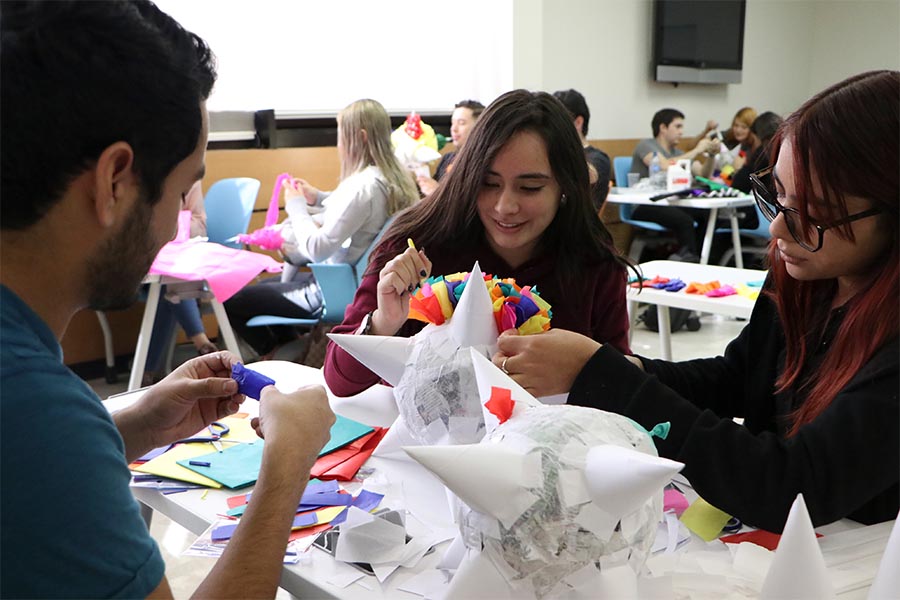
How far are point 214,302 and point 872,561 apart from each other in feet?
9.23

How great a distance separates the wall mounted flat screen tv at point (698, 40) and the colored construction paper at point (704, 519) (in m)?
6.49

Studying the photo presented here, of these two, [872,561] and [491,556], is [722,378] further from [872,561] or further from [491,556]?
[491,556]

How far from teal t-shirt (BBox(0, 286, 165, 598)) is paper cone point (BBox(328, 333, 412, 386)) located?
17.4 inches

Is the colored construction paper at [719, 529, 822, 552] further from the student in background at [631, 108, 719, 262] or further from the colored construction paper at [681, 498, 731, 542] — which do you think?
the student in background at [631, 108, 719, 262]

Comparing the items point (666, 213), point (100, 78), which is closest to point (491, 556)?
point (100, 78)

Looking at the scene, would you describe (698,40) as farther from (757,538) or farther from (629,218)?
(757,538)

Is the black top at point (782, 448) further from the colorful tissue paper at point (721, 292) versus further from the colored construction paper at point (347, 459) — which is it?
the colorful tissue paper at point (721, 292)

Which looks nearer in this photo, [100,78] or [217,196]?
[100,78]

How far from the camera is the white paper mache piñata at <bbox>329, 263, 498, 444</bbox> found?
39.9 inches

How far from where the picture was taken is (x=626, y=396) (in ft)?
3.31

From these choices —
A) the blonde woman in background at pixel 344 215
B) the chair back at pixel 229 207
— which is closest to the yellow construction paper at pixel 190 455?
the blonde woman in background at pixel 344 215

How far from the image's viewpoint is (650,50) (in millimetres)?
6957

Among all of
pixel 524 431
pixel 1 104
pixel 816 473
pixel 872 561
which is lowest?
pixel 872 561

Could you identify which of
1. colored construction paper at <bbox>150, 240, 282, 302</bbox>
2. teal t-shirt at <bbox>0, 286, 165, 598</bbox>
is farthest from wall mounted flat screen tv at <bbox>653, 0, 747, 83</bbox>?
teal t-shirt at <bbox>0, 286, 165, 598</bbox>
